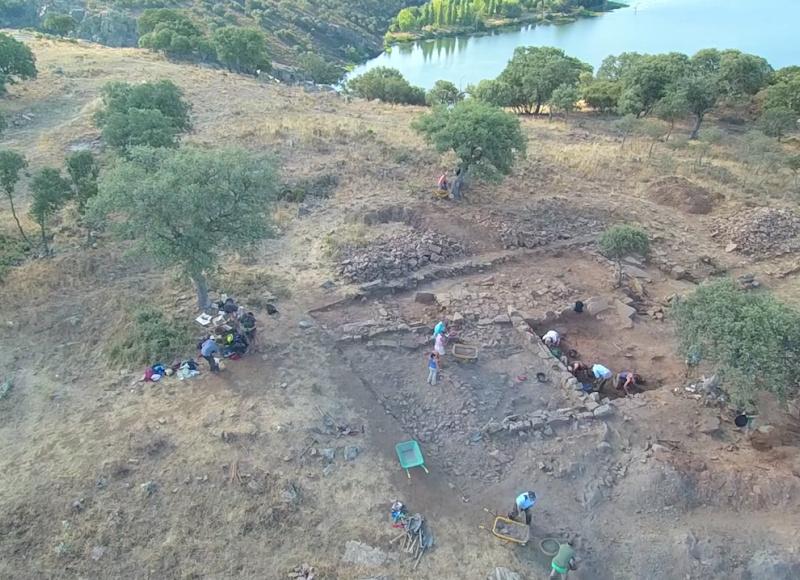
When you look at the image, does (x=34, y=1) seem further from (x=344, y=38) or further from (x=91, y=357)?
(x=91, y=357)

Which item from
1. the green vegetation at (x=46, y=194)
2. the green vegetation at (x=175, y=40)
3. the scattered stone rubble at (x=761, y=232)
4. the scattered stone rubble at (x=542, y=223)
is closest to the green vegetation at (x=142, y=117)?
the green vegetation at (x=46, y=194)

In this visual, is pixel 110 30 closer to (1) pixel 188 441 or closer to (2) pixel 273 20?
(2) pixel 273 20

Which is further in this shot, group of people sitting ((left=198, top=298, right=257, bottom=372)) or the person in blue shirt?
group of people sitting ((left=198, top=298, right=257, bottom=372))

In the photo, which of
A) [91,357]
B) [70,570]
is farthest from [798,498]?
[91,357]

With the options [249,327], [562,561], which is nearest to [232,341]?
→ [249,327]

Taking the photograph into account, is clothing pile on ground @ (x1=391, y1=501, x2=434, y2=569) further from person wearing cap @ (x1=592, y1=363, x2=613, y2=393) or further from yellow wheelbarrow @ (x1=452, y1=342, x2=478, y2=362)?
person wearing cap @ (x1=592, y1=363, x2=613, y2=393)

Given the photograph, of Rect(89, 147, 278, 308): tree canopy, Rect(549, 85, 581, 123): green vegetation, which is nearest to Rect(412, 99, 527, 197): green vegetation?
Rect(89, 147, 278, 308): tree canopy
